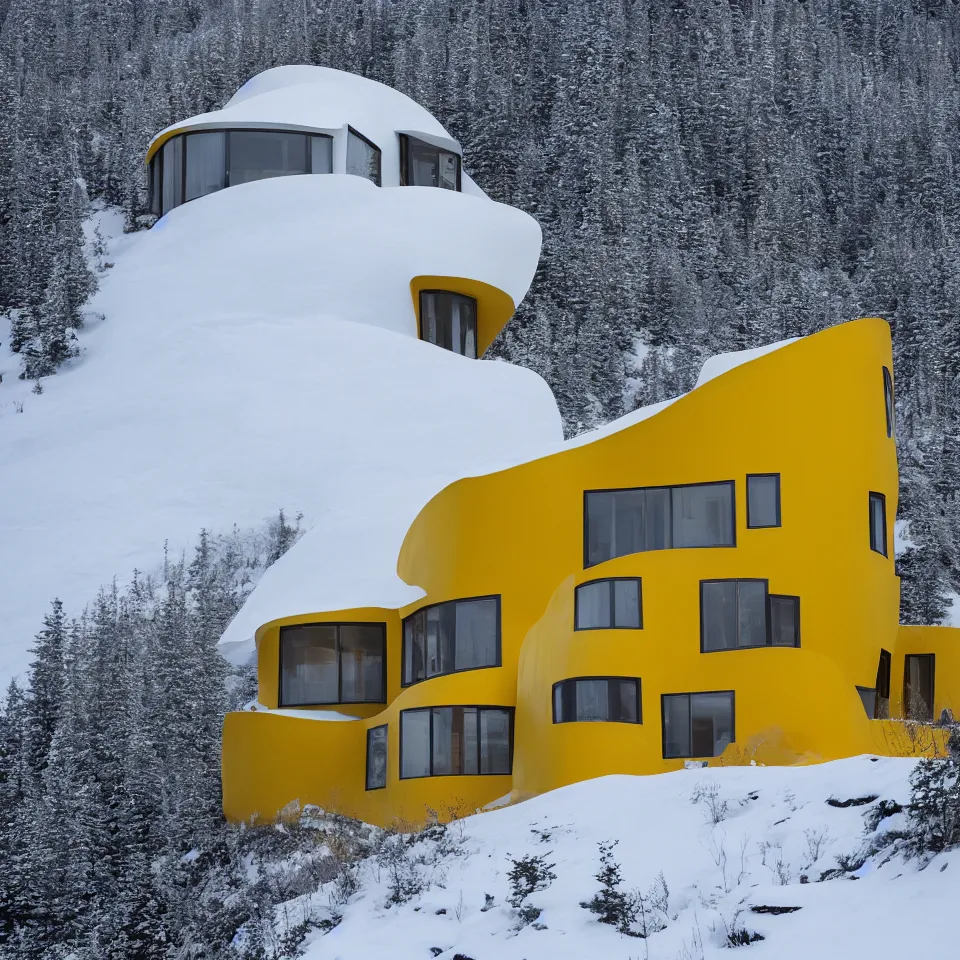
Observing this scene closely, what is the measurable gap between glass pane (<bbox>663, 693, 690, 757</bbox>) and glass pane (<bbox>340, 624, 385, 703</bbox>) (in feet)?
25.0

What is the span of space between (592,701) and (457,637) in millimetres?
3754

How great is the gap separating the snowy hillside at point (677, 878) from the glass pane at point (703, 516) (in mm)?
4877

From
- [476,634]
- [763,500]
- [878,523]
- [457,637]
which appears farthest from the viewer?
[457,637]

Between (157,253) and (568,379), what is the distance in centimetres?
1807

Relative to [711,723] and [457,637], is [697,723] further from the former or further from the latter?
[457,637]

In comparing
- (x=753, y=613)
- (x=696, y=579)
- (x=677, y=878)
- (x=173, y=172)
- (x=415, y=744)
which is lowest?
(x=677, y=878)

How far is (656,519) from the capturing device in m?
26.5

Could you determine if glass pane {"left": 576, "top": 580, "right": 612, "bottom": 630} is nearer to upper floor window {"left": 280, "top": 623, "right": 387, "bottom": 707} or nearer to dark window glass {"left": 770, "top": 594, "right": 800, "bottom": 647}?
dark window glass {"left": 770, "top": 594, "right": 800, "bottom": 647}

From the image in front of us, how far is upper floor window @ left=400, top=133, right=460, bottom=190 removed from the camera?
168 feet

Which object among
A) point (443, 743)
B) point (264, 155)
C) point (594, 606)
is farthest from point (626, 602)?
point (264, 155)

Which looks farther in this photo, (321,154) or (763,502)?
(321,154)

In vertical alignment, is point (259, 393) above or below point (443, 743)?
above

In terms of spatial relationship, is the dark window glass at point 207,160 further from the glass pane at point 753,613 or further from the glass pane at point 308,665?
the glass pane at point 753,613

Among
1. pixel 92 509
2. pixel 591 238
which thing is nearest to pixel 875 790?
pixel 92 509
